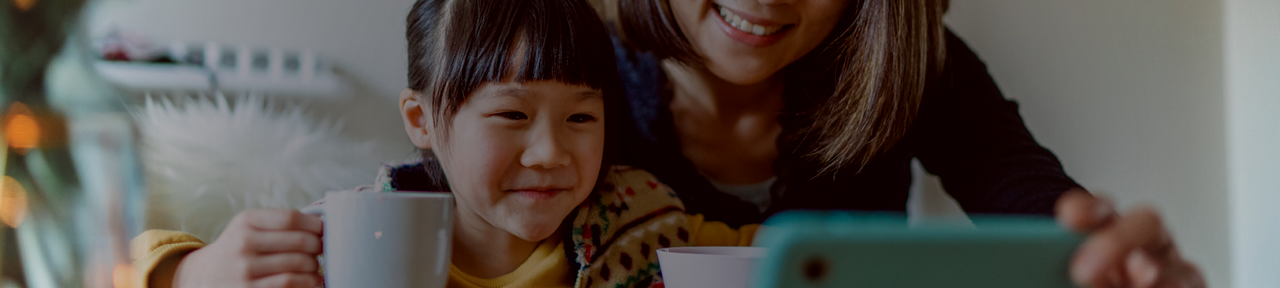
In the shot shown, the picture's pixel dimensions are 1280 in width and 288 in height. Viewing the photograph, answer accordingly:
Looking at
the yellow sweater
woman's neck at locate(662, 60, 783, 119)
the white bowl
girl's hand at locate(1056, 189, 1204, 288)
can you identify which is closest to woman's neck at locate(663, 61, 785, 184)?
woman's neck at locate(662, 60, 783, 119)

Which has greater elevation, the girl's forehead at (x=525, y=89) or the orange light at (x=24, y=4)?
the orange light at (x=24, y=4)

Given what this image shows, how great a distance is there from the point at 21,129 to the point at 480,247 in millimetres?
316

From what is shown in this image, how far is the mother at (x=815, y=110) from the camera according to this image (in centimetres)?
69

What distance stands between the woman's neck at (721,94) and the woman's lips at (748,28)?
0.37 feet

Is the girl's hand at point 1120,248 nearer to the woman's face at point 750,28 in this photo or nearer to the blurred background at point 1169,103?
the woman's face at point 750,28

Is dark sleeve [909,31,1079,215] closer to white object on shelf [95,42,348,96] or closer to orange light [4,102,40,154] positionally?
white object on shelf [95,42,348,96]

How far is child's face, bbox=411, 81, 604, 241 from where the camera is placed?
50cm

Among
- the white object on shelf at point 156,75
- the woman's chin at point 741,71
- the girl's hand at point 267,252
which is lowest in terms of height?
the girl's hand at point 267,252

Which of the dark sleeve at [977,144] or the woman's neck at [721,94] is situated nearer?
the dark sleeve at [977,144]

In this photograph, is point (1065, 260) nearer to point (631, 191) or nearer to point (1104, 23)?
point (631, 191)

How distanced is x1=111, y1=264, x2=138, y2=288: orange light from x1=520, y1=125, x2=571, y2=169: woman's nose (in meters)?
0.27

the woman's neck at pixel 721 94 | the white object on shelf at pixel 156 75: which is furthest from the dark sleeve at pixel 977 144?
the white object on shelf at pixel 156 75

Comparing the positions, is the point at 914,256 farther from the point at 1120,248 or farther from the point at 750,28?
the point at 750,28

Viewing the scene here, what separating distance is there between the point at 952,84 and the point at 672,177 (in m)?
0.34
